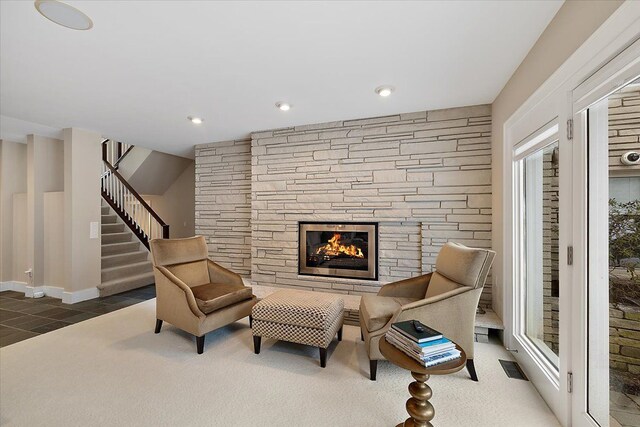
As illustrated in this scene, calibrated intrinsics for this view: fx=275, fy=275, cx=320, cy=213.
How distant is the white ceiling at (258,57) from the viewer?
1724 millimetres

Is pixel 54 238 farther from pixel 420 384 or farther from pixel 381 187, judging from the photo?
pixel 420 384

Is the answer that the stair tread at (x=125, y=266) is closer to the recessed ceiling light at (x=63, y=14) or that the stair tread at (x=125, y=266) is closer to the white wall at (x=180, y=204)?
the white wall at (x=180, y=204)

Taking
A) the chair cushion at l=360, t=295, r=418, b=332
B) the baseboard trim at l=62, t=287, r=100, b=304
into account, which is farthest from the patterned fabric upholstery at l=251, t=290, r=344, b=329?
the baseboard trim at l=62, t=287, r=100, b=304

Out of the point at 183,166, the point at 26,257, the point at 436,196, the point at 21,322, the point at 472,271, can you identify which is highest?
the point at 183,166

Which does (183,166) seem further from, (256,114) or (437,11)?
(437,11)

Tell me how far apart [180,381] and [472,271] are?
2.39 metres

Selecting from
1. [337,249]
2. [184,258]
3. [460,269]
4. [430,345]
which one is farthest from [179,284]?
[460,269]

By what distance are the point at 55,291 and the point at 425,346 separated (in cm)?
548

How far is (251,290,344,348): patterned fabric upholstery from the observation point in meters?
2.34

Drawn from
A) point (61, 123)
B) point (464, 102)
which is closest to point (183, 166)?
point (61, 123)

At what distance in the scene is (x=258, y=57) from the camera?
2.23 meters

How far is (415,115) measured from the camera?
136 inches

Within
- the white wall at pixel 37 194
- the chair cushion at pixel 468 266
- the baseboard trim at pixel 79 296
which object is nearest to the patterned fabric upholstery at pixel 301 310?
the chair cushion at pixel 468 266

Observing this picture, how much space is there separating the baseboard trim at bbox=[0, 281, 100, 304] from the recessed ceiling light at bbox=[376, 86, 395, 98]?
499 cm
